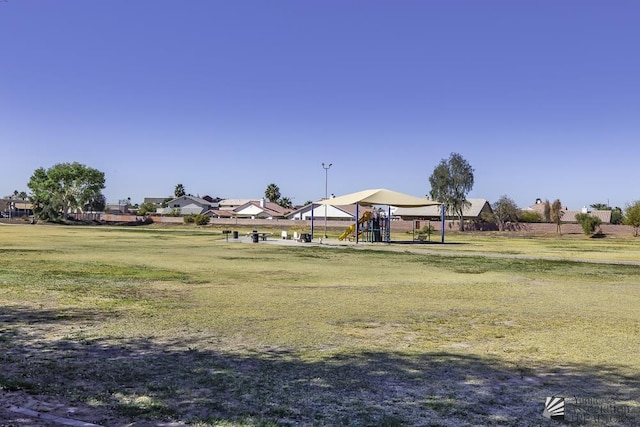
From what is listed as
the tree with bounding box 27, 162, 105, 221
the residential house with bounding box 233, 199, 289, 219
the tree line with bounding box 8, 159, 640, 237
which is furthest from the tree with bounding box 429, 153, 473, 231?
the tree with bounding box 27, 162, 105, 221

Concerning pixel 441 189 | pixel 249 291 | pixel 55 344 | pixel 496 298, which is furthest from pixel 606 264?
pixel 441 189

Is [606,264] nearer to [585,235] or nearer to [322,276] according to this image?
[322,276]

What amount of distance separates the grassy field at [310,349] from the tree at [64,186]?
93.0m

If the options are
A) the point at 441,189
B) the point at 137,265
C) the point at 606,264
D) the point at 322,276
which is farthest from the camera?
the point at 441,189

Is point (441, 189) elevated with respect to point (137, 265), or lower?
elevated

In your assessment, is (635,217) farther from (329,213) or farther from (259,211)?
(259,211)

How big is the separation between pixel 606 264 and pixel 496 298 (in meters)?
14.6

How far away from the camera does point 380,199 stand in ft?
138

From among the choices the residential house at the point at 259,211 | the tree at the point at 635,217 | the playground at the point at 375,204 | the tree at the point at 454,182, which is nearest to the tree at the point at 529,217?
the tree at the point at 454,182

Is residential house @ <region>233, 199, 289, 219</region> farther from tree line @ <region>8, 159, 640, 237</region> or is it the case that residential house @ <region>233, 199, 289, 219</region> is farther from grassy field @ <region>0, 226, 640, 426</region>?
grassy field @ <region>0, 226, 640, 426</region>

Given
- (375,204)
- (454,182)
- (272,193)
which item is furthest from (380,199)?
(272,193)

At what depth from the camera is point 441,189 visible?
94000mm

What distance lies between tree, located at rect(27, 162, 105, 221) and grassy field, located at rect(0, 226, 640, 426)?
305ft

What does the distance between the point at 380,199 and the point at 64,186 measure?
80986 mm
